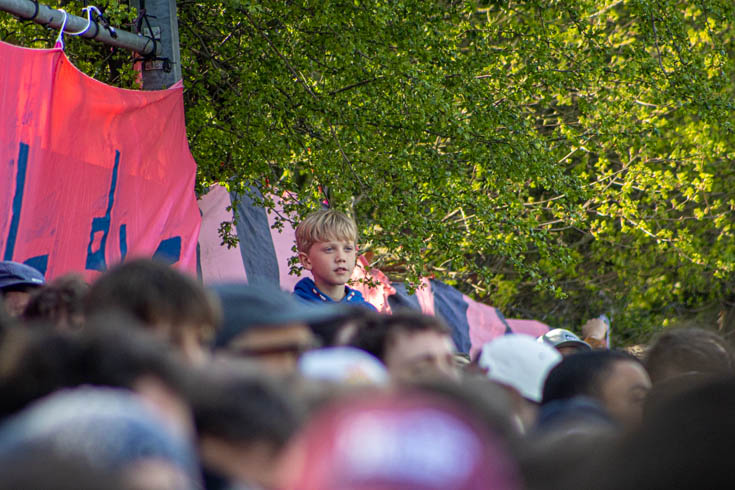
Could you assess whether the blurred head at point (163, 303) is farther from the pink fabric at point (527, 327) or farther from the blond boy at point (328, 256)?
the pink fabric at point (527, 327)

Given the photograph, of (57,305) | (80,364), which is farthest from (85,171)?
(80,364)

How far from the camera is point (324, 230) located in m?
4.77

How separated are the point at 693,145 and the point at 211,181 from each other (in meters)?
7.09

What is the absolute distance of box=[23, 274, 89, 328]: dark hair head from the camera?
2660mm

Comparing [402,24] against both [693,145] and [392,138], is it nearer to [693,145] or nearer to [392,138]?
[392,138]

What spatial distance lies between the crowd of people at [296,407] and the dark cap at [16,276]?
0.73 m

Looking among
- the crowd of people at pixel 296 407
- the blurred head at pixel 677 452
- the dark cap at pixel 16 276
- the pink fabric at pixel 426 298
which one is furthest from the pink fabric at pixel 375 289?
the blurred head at pixel 677 452

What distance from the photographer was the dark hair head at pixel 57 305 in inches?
105

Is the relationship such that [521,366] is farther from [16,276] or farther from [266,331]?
[16,276]

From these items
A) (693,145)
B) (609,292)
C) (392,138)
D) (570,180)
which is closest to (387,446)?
(392,138)

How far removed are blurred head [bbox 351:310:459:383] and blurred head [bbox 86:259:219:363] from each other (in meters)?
0.44

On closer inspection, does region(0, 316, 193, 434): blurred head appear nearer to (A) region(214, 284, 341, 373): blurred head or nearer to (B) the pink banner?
(A) region(214, 284, 341, 373): blurred head

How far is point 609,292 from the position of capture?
13570 millimetres

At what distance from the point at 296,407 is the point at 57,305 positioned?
147 centimetres
